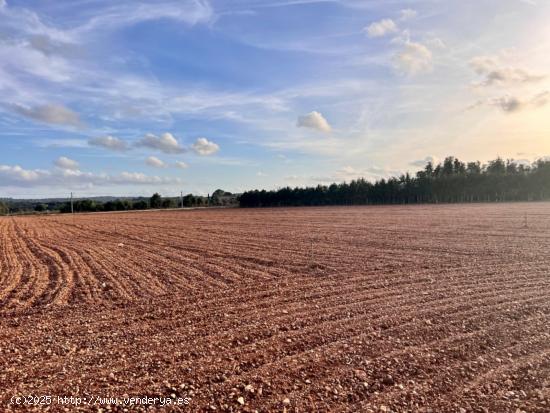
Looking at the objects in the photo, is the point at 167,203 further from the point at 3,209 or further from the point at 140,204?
the point at 3,209

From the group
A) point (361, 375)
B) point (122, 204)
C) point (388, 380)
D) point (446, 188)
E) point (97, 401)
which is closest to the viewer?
point (97, 401)

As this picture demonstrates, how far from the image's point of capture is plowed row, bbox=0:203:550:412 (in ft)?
16.1

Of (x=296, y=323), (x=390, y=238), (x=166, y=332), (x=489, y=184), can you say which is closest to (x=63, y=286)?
(x=166, y=332)

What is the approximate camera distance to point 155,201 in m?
132

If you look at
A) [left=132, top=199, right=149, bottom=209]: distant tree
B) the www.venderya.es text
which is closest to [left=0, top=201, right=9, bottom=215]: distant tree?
[left=132, top=199, right=149, bottom=209]: distant tree

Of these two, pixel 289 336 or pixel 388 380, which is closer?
pixel 388 380

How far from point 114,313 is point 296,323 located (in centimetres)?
379

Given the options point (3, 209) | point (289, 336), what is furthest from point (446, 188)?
point (3, 209)

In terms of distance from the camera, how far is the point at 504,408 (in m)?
4.55

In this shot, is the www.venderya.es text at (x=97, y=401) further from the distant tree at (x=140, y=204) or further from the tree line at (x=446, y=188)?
the distant tree at (x=140, y=204)

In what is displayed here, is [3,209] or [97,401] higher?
[3,209]

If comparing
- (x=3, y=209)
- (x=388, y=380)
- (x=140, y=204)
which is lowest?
(x=388, y=380)

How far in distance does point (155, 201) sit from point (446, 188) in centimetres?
8683

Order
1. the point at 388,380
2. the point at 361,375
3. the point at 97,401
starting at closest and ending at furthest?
1. the point at 97,401
2. the point at 388,380
3. the point at 361,375
